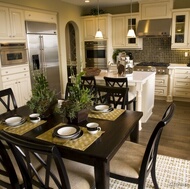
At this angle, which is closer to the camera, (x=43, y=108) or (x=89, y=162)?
(x=89, y=162)

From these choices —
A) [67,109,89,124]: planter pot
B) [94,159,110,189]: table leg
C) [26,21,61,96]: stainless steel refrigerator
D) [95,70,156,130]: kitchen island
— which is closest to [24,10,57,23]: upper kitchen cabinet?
[26,21,61,96]: stainless steel refrigerator

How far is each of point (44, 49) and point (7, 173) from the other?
378cm

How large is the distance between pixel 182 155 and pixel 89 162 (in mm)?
1854

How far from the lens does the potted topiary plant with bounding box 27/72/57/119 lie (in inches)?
85.8

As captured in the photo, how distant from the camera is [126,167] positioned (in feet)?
5.91

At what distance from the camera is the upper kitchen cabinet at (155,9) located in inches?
209

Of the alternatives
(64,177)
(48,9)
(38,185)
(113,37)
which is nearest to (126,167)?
(64,177)

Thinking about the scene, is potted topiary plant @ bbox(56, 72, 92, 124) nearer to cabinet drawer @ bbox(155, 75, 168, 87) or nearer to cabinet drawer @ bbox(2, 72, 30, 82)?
cabinet drawer @ bbox(2, 72, 30, 82)

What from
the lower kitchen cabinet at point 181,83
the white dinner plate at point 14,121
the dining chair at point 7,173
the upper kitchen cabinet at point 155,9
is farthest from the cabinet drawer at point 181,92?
the dining chair at point 7,173

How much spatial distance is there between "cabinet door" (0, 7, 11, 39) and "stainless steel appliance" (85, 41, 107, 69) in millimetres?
2700

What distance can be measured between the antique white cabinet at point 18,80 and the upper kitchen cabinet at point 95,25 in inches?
97.3

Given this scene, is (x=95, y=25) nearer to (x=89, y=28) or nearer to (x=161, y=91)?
(x=89, y=28)

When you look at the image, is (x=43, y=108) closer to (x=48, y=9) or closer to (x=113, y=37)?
(x=48, y=9)

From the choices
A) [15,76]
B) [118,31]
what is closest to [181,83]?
Answer: [118,31]
